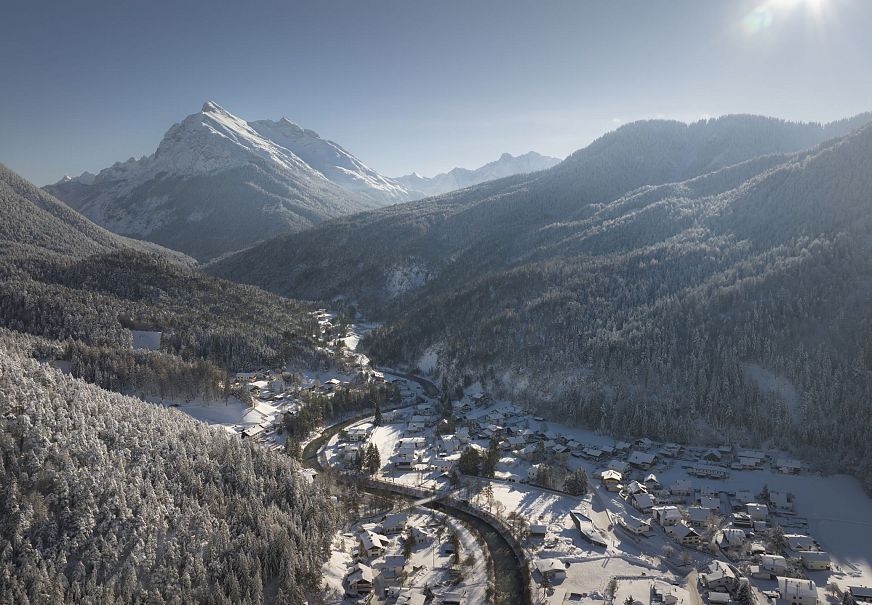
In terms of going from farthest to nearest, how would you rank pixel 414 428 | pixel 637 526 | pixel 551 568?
pixel 414 428, pixel 637 526, pixel 551 568

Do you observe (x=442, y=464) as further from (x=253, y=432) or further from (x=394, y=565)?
(x=253, y=432)

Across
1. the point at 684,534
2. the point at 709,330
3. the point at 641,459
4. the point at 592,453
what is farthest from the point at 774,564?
the point at 709,330

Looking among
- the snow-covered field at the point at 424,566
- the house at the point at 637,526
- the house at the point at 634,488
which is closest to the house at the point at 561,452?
the house at the point at 634,488

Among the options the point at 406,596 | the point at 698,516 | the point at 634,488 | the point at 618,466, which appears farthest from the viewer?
the point at 618,466

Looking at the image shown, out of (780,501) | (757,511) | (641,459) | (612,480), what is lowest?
(780,501)

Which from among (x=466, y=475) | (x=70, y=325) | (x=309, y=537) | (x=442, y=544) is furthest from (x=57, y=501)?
(x=70, y=325)

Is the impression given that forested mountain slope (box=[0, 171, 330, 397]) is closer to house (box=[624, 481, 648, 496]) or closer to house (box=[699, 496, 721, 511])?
house (box=[624, 481, 648, 496])

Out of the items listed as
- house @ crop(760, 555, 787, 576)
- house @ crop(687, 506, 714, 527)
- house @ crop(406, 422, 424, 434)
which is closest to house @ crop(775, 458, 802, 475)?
house @ crop(687, 506, 714, 527)

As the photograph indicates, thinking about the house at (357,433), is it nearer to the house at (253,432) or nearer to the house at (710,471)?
the house at (253,432)
